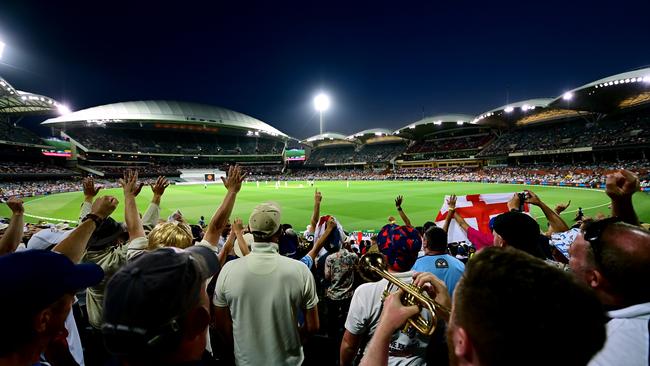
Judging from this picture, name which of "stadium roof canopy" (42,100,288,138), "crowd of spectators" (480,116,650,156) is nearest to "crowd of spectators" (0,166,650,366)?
"crowd of spectators" (480,116,650,156)

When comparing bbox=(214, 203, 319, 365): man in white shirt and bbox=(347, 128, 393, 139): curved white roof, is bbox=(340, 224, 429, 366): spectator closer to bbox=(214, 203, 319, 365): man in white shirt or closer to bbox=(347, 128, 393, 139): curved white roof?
bbox=(214, 203, 319, 365): man in white shirt

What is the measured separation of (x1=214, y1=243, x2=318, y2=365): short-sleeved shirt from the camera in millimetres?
2533

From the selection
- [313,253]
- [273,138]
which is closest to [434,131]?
[273,138]

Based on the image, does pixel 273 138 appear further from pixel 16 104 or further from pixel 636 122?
pixel 636 122

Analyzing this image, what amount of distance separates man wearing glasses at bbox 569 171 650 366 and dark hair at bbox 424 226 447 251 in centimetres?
125

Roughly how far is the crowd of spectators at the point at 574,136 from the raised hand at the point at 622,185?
58226mm

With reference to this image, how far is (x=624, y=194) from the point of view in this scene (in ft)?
10.9

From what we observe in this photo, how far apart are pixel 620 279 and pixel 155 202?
6387mm

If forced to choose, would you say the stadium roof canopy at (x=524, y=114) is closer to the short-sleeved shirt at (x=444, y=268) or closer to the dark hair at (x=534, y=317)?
the short-sleeved shirt at (x=444, y=268)

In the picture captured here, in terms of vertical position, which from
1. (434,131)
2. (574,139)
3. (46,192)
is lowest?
(46,192)

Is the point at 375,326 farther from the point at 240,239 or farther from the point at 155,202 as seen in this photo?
the point at 155,202

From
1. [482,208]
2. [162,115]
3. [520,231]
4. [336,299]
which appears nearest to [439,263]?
[520,231]

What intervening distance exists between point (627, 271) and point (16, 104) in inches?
2873

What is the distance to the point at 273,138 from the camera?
368ft
